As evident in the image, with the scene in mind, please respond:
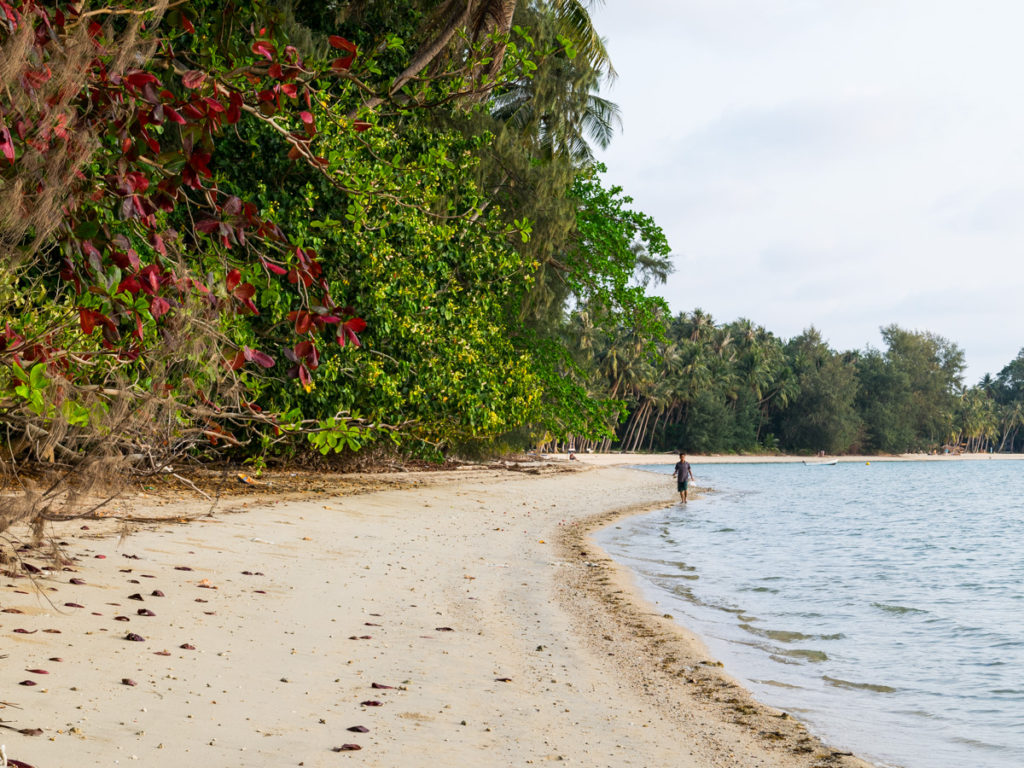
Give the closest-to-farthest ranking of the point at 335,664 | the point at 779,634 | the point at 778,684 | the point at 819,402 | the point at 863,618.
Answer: the point at 335,664
the point at 778,684
the point at 779,634
the point at 863,618
the point at 819,402

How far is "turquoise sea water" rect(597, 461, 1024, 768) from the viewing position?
261 inches

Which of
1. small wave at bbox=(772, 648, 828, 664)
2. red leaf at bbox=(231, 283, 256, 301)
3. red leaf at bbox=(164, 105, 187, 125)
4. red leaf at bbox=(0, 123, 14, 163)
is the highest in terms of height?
red leaf at bbox=(164, 105, 187, 125)

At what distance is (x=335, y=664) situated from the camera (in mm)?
5621

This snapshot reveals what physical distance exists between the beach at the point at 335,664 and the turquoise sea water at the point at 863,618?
79 centimetres


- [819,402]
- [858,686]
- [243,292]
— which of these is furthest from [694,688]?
[819,402]

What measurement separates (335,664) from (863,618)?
7973 millimetres

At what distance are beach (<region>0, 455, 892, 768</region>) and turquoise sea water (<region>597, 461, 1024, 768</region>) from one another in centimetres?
79

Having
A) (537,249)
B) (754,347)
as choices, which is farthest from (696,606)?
(754,347)

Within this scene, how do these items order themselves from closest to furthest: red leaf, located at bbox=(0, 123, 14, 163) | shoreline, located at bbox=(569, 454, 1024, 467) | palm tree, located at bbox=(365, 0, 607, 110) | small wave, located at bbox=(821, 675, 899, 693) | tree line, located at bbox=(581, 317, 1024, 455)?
red leaf, located at bbox=(0, 123, 14, 163), small wave, located at bbox=(821, 675, 899, 693), palm tree, located at bbox=(365, 0, 607, 110), shoreline, located at bbox=(569, 454, 1024, 467), tree line, located at bbox=(581, 317, 1024, 455)

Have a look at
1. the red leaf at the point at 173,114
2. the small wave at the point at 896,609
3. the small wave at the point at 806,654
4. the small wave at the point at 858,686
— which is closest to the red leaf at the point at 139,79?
the red leaf at the point at 173,114

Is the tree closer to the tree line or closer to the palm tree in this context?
the tree line

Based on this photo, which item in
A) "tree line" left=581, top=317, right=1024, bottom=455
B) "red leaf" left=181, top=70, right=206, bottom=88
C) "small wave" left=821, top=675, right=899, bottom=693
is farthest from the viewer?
"tree line" left=581, top=317, right=1024, bottom=455

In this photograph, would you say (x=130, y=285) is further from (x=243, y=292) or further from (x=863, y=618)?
(x=863, y=618)

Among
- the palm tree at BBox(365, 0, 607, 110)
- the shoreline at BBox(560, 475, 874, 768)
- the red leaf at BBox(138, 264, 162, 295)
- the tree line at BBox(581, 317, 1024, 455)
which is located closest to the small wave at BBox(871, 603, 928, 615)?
the shoreline at BBox(560, 475, 874, 768)
